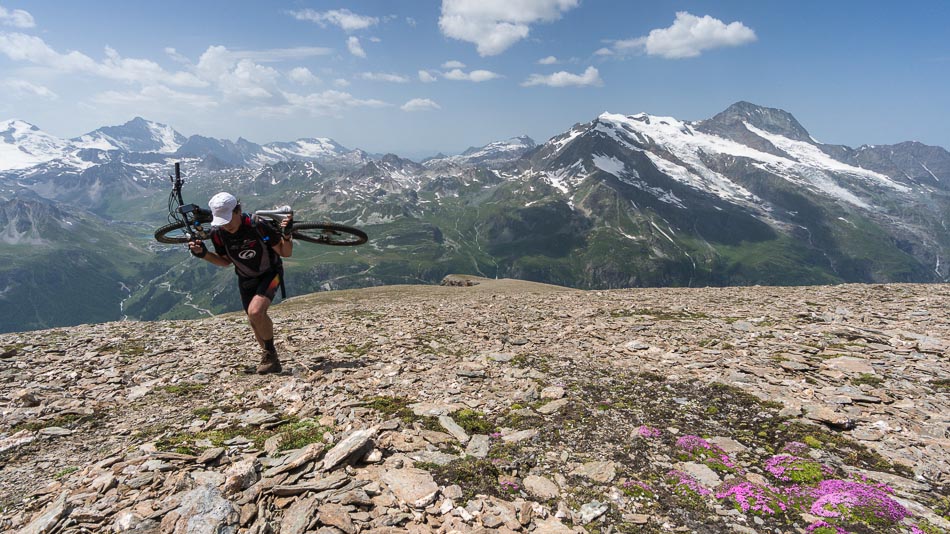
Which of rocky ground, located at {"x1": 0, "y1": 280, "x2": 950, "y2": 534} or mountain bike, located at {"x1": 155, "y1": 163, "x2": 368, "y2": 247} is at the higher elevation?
mountain bike, located at {"x1": 155, "y1": 163, "x2": 368, "y2": 247}

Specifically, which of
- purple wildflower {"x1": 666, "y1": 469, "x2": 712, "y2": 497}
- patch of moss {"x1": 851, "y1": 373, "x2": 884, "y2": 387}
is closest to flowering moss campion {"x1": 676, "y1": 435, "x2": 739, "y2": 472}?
purple wildflower {"x1": 666, "y1": 469, "x2": 712, "y2": 497}

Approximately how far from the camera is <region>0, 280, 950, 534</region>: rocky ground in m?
6.05

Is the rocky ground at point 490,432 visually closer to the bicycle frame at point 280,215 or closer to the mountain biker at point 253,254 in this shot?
the mountain biker at point 253,254

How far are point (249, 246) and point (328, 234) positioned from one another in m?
4.50

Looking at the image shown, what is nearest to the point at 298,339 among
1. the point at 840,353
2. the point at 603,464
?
the point at 603,464

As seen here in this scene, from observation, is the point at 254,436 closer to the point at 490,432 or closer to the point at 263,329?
the point at 490,432

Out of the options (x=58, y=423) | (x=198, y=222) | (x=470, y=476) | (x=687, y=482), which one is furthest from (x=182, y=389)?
(x=687, y=482)

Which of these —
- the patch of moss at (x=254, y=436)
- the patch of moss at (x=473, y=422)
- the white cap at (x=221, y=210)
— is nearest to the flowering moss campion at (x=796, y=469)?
the patch of moss at (x=473, y=422)

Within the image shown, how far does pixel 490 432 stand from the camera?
9.03 metres

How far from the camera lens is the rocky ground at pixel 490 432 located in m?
6.05

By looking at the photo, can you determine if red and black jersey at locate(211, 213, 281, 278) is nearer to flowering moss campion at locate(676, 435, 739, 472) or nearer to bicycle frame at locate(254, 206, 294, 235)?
bicycle frame at locate(254, 206, 294, 235)

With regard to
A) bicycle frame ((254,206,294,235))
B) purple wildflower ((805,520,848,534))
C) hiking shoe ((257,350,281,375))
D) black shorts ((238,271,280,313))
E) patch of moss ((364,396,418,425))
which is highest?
bicycle frame ((254,206,294,235))

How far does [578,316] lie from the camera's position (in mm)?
22062

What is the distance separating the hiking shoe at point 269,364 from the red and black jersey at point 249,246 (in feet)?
8.50
